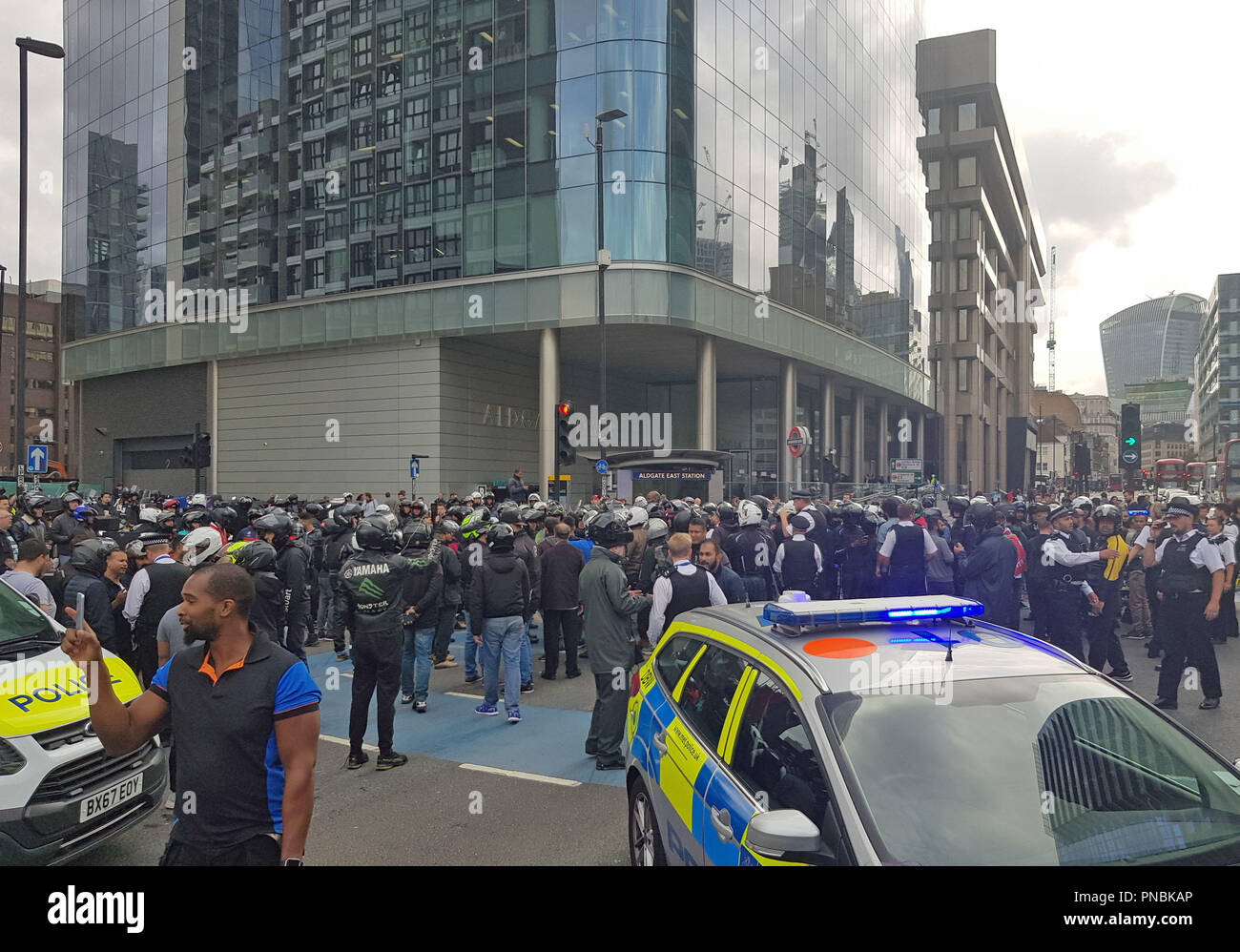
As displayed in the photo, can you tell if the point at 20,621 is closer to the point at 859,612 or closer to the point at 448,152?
the point at 859,612

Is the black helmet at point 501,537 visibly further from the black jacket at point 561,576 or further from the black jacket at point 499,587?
the black jacket at point 561,576

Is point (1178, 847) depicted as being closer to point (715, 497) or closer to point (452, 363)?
point (715, 497)

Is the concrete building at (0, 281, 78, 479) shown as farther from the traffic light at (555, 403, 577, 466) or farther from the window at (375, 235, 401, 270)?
the traffic light at (555, 403, 577, 466)

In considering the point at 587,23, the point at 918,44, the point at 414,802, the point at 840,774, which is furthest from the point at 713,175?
the point at 918,44

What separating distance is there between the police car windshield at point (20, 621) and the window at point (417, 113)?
27890 mm

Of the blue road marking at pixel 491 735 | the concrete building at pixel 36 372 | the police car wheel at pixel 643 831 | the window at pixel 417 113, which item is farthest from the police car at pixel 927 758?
the concrete building at pixel 36 372

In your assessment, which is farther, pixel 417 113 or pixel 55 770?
pixel 417 113

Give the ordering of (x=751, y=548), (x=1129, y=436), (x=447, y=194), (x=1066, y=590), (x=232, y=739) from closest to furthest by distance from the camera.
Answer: (x=232, y=739) < (x=1066, y=590) < (x=751, y=548) < (x=1129, y=436) < (x=447, y=194)

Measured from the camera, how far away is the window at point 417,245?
3011cm

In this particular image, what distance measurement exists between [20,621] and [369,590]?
2.25 meters

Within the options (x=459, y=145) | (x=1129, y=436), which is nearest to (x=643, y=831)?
(x=1129, y=436)

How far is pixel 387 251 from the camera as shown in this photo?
30.8 m

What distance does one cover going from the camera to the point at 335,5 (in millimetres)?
31875

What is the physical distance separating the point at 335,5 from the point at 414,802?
1365 inches
